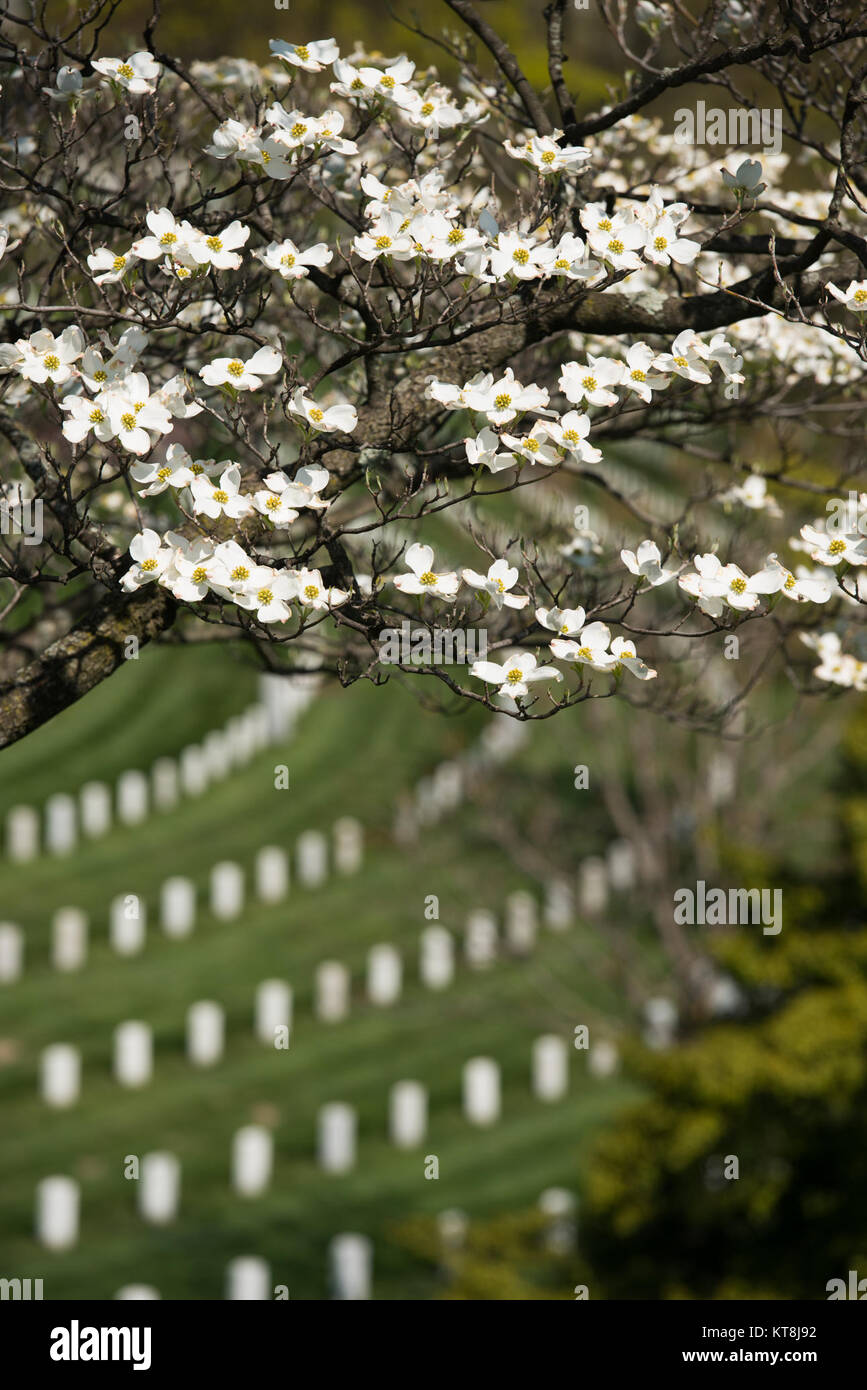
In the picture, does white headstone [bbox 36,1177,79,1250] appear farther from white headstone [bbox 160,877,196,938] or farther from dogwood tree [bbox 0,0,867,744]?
dogwood tree [bbox 0,0,867,744]

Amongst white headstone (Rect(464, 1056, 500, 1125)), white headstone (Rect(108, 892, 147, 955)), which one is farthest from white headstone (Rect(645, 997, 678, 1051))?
white headstone (Rect(108, 892, 147, 955))

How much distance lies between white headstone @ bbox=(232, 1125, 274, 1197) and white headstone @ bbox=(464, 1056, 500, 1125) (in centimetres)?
221

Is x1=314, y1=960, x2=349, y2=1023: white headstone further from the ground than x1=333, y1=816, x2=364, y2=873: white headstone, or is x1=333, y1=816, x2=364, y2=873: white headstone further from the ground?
x1=333, y1=816, x2=364, y2=873: white headstone

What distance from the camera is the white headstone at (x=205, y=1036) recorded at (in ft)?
43.2

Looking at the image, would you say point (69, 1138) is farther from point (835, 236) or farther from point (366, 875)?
point (835, 236)

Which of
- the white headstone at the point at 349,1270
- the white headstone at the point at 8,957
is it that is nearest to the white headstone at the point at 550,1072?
the white headstone at the point at 349,1270

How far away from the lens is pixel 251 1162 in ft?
37.7

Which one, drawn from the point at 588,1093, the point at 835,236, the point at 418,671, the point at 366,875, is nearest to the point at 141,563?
the point at 418,671

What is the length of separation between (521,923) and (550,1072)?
8.97 ft

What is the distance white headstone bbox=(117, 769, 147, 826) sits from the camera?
1798cm

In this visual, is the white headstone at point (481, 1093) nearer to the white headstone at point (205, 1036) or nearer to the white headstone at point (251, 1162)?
the white headstone at point (251, 1162)

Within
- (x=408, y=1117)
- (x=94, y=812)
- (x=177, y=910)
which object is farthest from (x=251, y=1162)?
(x=94, y=812)

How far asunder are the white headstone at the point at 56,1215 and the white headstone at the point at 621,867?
30.1 feet

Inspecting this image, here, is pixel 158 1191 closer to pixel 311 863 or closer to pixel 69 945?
pixel 69 945
